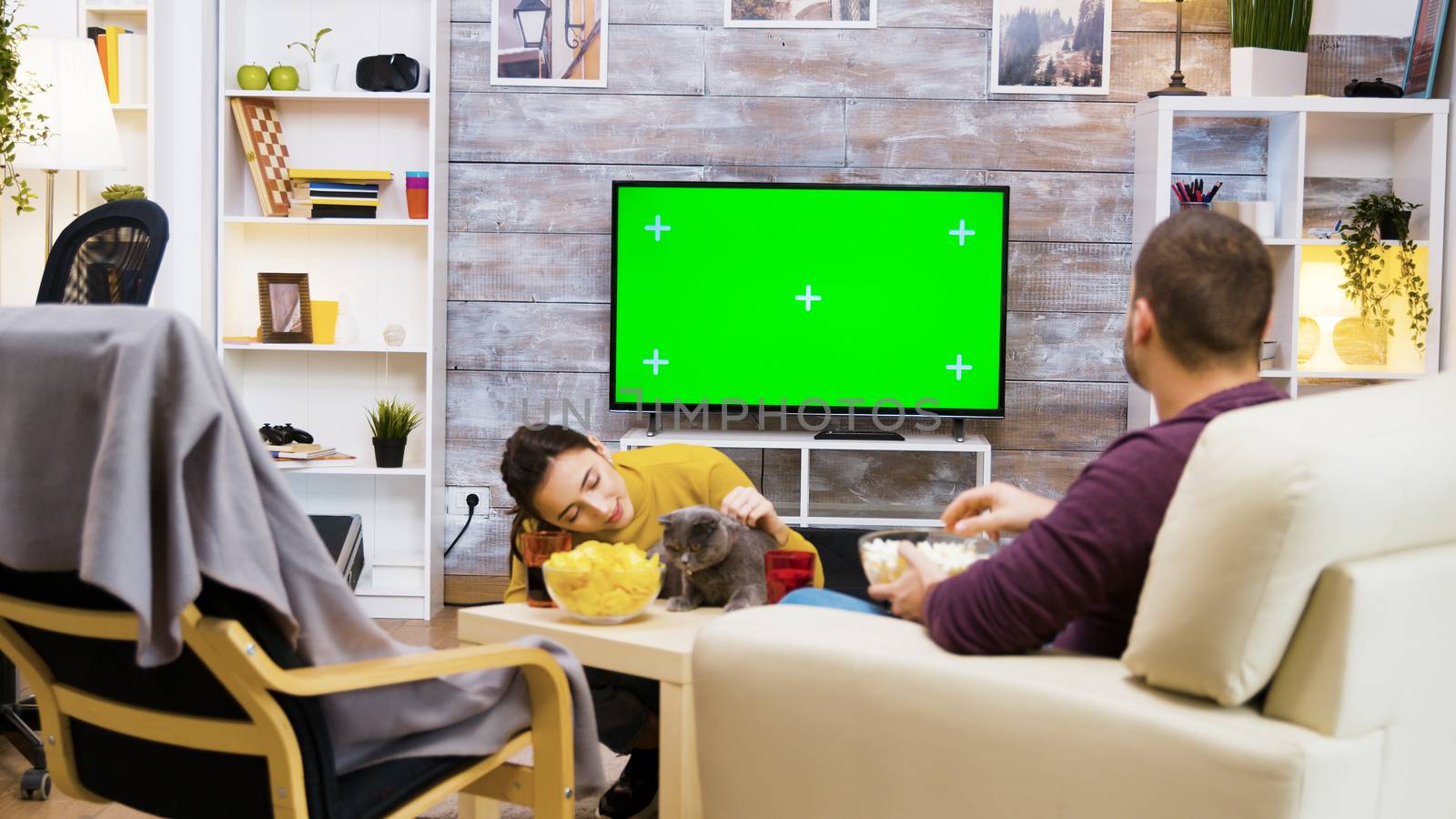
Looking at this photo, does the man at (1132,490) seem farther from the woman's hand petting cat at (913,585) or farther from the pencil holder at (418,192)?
the pencil holder at (418,192)

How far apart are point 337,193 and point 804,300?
1.58 metres

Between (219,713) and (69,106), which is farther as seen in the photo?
(69,106)

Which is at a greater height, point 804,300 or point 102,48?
point 102,48

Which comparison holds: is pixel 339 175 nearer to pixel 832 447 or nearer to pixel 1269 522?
pixel 832 447

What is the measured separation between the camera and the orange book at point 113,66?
3957 mm

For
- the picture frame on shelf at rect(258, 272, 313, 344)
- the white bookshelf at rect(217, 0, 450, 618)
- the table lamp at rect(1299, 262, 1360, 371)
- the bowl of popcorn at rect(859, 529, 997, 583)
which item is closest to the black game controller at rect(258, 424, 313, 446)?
the white bookshelf at rect(217, 0, 450, 618)

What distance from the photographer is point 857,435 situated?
4125 mm

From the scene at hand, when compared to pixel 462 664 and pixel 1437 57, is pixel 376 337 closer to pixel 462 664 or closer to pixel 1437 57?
pixel 462 664

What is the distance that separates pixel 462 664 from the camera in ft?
4.74

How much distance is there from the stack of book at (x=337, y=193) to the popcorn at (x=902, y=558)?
9.50 ft

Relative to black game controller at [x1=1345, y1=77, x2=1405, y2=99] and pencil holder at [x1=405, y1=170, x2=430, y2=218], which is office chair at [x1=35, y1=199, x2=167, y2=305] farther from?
black game controller at [x1=1345, y1=77, x2=1405, y2=99]

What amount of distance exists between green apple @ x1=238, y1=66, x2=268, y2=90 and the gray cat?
2.83 m


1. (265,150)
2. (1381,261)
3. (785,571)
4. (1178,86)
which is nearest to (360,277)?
(265,150)

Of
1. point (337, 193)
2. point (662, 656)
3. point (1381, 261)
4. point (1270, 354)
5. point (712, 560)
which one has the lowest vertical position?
point (662, 656)
